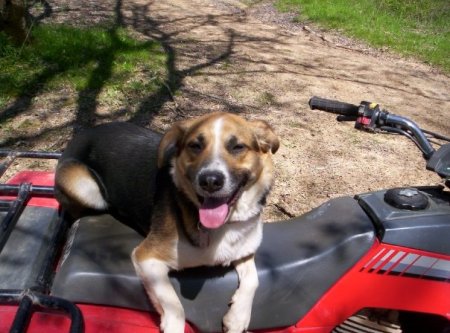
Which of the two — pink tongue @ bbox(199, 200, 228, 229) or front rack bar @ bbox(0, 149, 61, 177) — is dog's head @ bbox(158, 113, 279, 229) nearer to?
pink tongue @ bbox(199, 200, 228, 229)

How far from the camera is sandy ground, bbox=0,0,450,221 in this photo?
4.91 m

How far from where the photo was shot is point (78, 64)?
21.7ft

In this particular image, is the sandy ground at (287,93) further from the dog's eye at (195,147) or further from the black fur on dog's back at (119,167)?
the dog's eye at (195,147)

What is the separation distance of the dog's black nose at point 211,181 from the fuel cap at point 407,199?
2.36 ft

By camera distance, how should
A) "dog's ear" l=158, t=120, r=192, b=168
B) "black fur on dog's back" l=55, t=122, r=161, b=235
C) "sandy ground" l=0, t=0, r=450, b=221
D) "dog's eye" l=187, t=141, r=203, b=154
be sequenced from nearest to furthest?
"dog's eye" l=187, t=141, r=203, b=154 → "dog's ear" l=158, t=120, r=192, b=168 → "black fur on dog's back" l=55, t=122, r=161, b=235 → "sandy ground" l=0, t=0, r=450, b=221

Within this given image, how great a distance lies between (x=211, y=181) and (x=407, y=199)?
2.69 ft

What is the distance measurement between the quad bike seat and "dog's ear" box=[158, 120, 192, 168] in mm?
466

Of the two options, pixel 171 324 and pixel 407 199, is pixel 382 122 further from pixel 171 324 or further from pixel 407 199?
pixel 171 324

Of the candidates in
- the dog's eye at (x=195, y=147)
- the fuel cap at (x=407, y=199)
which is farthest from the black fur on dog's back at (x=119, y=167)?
the fuel cap at (x=407, y=199)

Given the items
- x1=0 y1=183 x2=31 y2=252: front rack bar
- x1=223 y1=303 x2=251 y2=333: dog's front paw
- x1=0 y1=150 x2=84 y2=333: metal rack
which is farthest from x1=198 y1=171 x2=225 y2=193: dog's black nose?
x1=0 y1=183 x2=31 y2=252: front rack bar

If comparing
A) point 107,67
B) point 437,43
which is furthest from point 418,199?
point 437,43

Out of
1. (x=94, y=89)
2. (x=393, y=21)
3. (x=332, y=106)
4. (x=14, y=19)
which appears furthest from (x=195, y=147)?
(x=393, y=21)

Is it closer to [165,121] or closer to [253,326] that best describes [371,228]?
[253,326]

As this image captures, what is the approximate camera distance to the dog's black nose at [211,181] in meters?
2.00
